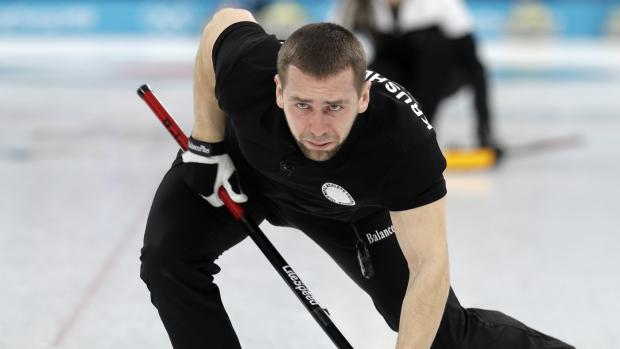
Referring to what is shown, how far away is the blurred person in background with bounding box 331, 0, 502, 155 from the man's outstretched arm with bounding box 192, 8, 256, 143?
2458 mm

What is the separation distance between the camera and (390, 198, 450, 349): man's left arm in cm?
207

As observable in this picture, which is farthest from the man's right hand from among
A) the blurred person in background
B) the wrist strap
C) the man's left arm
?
the blurred person in background

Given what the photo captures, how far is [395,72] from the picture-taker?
4.98 m

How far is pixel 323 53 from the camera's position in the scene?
76.1 inches

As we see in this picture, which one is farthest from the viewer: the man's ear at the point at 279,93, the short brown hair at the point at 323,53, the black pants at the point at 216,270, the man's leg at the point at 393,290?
the man's leg at the point at 393,290

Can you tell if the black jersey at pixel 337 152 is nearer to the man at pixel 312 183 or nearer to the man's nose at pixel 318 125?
the man at pixel 312 183

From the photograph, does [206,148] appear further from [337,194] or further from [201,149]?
[337,194]

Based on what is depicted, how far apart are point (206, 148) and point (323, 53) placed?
61 cm

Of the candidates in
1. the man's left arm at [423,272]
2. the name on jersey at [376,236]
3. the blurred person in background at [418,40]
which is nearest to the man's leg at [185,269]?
the name on jersey at [376,236]

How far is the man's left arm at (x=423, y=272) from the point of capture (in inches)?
81.4

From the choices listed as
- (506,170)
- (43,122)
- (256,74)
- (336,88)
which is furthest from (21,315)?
(43,122)

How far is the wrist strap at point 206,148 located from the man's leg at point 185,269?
11 cm

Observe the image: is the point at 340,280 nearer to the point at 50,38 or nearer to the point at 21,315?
the point at 21,315

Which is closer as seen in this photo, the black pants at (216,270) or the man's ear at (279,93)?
the man's ear at (279,93)
